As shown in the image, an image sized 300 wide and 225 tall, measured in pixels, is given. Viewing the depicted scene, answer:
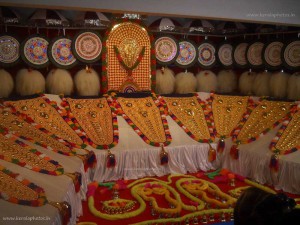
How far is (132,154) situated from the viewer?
465 cm

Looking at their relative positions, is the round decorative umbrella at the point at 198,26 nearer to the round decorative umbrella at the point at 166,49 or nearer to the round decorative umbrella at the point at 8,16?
the round decorative umbrella at the point at 166,49

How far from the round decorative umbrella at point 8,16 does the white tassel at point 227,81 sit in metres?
3.87

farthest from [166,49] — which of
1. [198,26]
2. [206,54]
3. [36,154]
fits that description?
[36,154]

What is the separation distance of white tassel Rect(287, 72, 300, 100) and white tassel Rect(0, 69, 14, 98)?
14.7 ft

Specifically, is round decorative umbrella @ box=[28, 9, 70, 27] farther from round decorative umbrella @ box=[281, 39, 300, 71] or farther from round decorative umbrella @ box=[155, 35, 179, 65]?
round decorative umbrella @ box=[281, 39, 300, 71]

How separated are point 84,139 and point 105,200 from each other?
100 cm

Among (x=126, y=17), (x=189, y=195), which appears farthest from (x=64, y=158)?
(x=126, y=17)

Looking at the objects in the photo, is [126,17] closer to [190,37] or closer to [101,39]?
[101,39]

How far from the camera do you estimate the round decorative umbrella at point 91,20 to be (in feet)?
17.7

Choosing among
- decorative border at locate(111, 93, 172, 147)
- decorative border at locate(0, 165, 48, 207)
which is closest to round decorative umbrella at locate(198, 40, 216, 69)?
decorative border at locate(111, 93, 172, 147)

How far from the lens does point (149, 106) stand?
5.36 meters

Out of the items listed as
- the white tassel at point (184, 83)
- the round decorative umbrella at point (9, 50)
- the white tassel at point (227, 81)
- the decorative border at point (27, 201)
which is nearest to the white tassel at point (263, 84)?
the white tassel at point (227, 81)

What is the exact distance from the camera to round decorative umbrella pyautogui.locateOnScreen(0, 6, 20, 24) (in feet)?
16.3

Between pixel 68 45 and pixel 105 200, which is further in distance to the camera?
pixel 68 45
